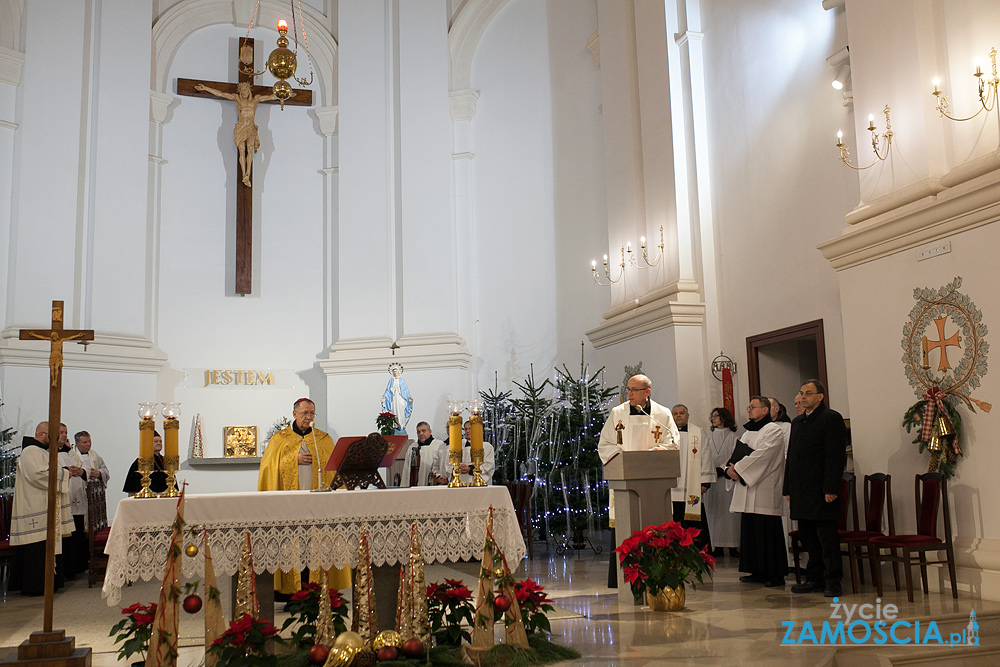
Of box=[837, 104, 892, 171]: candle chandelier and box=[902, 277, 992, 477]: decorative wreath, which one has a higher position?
box=[837, 104, 892, 171]: candle chandelier

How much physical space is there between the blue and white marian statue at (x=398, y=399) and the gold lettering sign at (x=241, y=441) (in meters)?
2.17

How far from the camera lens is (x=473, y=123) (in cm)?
1514

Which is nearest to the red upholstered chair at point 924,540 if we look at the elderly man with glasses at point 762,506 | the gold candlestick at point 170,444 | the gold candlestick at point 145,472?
the elderly man with glasses at point 762,506

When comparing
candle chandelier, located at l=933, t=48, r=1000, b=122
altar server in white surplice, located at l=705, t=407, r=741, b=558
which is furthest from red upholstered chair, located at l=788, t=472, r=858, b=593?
candle chandelier, located at l=933, t=48, r=1000, b=122

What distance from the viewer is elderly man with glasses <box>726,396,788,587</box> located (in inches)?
299

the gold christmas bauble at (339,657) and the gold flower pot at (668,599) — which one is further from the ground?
the gold christmas bauble at (339,657)

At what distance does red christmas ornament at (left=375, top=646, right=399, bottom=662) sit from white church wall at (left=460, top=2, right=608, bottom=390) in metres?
9.53

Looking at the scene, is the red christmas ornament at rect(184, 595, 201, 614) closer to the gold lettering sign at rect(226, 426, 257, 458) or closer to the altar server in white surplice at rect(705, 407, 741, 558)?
the altar server in white surplice at rect(705, 407, 741, 558)

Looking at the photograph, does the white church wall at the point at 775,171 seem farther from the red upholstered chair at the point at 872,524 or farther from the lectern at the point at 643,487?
the lectern at the point at 643,487

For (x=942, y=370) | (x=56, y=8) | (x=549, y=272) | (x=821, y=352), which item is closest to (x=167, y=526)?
(x=942, y=370)

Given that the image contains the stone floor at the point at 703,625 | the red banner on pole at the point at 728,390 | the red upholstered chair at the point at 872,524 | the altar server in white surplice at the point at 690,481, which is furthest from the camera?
the red banner on pole at the point at 728,390

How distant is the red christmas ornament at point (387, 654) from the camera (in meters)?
4.61

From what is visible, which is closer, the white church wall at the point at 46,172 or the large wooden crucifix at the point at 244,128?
the white church wall at the point at 46,172

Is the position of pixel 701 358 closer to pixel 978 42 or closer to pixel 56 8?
pixel 978 42
